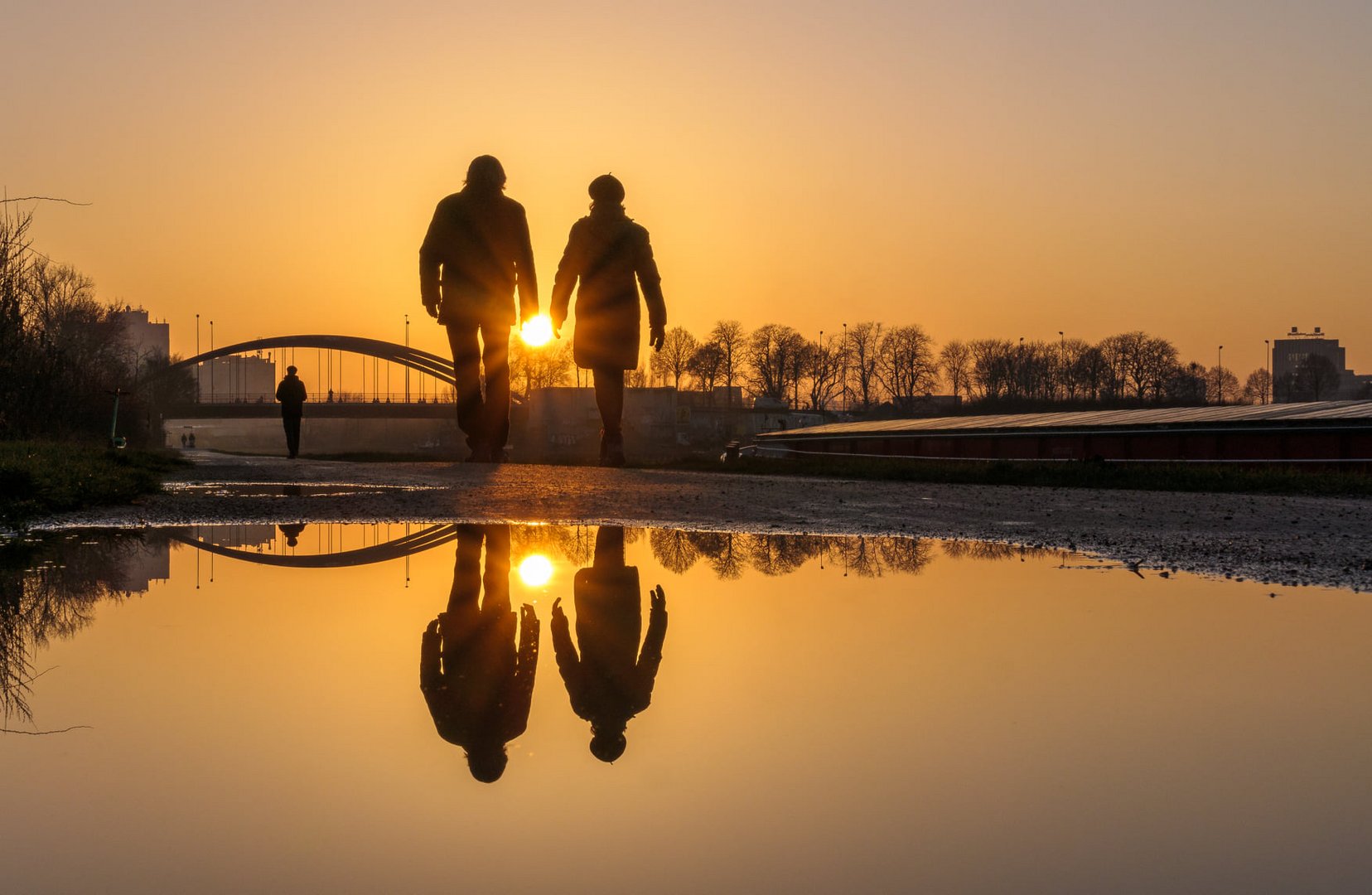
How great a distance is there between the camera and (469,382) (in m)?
17.0

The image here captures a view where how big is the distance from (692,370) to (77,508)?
112464 millimetres

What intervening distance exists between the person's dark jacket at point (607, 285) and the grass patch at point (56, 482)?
6.54 metres

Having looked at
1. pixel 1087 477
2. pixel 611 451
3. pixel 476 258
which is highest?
pixel 476 258

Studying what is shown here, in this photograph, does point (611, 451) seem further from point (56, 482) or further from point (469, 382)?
point (56, 482)

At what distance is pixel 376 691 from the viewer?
3.24 metres

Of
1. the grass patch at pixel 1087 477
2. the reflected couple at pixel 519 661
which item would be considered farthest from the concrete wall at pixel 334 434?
the reflected couple at pixel 519 661

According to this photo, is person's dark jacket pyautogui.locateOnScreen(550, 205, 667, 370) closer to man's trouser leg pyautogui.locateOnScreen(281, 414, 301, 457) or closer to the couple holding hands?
the couple holding hands

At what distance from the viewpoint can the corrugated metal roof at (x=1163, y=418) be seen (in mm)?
22578

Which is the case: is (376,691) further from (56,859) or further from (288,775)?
(56,859)

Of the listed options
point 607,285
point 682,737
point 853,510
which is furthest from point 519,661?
point 607,285

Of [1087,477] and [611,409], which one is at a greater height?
[611,409]

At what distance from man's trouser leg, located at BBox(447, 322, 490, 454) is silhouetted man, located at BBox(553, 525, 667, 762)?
37.0ft

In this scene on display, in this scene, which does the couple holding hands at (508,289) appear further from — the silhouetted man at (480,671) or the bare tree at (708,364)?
the bare tree at (708,364)

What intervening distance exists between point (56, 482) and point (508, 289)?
8.02m
